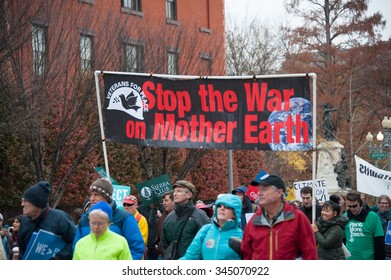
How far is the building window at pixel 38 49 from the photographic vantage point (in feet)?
75.0

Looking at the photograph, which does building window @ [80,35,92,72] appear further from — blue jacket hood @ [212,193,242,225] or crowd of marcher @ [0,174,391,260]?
blue jacket hood @ [212,193,242,225]

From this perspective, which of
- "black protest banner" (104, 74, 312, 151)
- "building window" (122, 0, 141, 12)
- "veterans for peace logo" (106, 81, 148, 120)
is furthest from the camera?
"building window" (122, 0, 141, 12)

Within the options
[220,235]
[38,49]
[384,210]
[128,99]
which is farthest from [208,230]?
[38,49]

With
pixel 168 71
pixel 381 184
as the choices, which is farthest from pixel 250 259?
pixel 168 71

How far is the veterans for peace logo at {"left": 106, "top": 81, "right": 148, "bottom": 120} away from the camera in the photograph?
12711 millimetres

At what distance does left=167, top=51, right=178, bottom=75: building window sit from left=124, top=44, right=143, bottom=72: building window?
171cm

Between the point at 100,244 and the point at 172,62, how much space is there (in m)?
23.3

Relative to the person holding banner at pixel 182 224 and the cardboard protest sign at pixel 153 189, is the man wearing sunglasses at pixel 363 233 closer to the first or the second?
the person holding banner at pixel 182 224

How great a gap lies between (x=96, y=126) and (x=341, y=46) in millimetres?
24927

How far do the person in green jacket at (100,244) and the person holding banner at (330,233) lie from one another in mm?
3407

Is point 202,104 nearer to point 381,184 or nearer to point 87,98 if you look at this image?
point 381,184

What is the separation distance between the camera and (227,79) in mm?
12039

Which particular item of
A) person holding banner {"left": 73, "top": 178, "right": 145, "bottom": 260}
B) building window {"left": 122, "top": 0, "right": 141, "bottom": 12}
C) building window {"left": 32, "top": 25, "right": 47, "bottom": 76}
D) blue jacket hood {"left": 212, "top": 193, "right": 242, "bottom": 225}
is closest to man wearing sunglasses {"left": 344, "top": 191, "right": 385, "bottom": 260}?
person holding banner {"left": 73, "top": 178, "right": 145, "bottom": 260}

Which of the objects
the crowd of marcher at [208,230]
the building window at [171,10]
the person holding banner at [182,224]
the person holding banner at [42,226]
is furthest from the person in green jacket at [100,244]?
the building window at [171,10]
